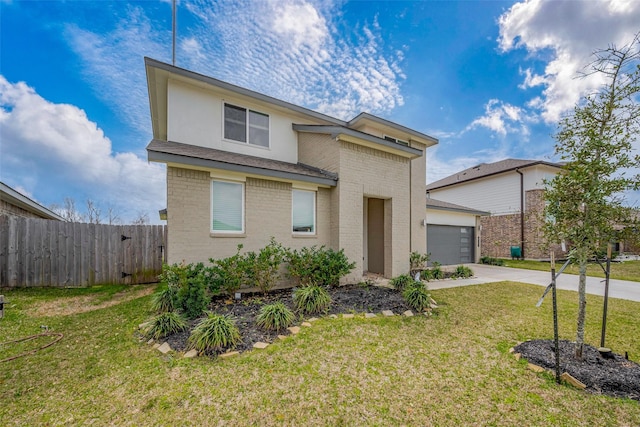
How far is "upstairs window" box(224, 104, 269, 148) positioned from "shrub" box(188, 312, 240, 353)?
6.27 metres

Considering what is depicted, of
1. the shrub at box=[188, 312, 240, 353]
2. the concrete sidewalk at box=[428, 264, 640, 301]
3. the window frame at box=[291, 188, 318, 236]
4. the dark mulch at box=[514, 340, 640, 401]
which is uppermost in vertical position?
the window frame at box=[291, 188, 318, 236]

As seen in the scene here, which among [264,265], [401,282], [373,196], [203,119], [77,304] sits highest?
[203,119]

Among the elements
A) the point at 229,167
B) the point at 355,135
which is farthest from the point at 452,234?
the point at 229,167

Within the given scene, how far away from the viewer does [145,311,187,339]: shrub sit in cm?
446

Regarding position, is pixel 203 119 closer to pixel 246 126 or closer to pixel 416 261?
pixel 246 126

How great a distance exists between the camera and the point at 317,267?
747 centimetres

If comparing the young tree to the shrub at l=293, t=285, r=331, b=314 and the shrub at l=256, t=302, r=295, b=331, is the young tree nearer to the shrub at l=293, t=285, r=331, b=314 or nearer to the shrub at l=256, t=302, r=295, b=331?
the shrub at l=293, t=285, r=331, b=314

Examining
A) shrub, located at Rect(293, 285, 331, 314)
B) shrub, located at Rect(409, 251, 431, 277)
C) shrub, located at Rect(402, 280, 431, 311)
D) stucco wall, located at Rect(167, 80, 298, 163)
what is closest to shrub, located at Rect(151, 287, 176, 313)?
shrub, located at Rect(293, 285, 331, 314)

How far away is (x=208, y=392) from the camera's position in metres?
3.01

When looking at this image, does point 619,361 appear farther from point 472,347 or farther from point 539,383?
point 472,347

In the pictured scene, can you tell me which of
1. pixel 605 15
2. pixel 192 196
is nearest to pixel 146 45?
pixel 192 196

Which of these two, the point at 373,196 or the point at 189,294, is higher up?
the point at 373,196

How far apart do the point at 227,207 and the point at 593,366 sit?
7.54 meters

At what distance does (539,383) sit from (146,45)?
570 inches
